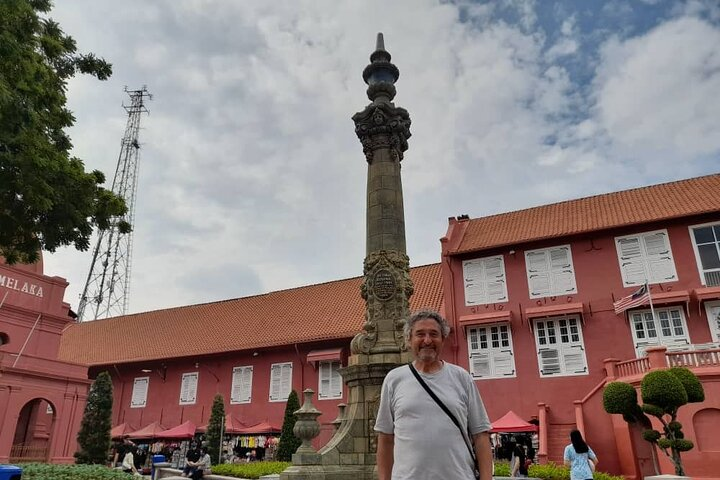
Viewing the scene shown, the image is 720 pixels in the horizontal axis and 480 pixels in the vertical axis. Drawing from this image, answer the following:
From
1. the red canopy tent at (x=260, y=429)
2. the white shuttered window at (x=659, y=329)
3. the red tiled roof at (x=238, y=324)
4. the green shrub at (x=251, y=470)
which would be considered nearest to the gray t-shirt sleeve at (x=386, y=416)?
the green shrub at (x=251, y=470)

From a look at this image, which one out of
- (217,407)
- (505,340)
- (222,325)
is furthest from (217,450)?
(505,340)

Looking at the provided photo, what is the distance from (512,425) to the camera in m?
18.1

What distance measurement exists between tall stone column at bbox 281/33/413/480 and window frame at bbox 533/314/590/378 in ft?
33.6

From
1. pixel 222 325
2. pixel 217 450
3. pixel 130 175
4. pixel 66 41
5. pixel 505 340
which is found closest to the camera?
pixel 66 41

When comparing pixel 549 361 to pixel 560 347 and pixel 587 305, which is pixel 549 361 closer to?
pixel 560 347

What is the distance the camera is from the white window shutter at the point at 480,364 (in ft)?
66.1

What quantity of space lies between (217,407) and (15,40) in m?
17.7

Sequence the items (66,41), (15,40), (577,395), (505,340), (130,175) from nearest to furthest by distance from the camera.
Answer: (15,40) → (66,41) → (577,395) → (505,340) → (130,175)

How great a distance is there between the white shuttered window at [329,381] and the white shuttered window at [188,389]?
7.08 meters

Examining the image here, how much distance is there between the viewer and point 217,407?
22.8 m

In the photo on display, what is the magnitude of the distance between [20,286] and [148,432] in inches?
351

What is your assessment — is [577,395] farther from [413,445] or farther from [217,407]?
[413,445]

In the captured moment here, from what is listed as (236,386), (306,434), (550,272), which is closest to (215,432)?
(236,386)

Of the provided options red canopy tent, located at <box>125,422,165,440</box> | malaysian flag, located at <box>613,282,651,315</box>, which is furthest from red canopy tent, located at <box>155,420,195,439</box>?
malaysian flag, located at <box>613,282,651,315</box>
